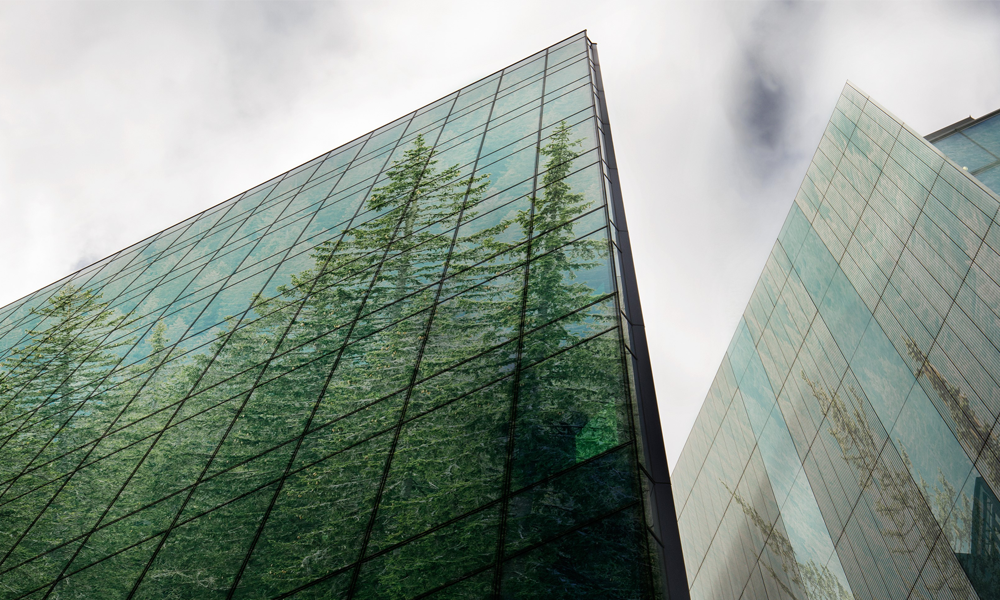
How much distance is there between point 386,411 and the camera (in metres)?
8.96

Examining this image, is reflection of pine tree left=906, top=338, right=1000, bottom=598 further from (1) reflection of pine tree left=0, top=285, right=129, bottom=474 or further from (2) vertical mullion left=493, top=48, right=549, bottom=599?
(1) reflection of pine tree left=0, top=285, right=129, bottom=474

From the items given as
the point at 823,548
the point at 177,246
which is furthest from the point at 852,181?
the point at 177,246

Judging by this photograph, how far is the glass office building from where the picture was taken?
22.0 feet

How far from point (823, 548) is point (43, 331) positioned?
23.1 metres

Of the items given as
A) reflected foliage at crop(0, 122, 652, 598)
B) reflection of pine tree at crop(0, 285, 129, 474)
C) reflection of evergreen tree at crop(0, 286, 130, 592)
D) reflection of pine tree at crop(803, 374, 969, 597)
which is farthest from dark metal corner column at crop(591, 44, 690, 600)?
reflection of pine tree at crop(0, 285, 129, 474)

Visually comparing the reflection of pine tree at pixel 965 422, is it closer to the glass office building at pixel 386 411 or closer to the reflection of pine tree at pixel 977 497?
the reflection of pine tree at pixel 977 497

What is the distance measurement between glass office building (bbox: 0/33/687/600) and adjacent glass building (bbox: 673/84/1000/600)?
577 cm

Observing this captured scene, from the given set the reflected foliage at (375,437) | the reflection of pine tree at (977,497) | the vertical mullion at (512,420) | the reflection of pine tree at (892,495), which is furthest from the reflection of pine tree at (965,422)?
the vertical mullion at (512,420)

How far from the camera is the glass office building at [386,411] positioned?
6.69 metres

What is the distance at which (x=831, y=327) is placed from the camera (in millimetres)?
14953

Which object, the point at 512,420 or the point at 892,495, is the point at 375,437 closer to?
the point at 512,420

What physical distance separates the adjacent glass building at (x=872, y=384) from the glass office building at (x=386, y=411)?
577 cm

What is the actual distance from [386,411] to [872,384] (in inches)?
402

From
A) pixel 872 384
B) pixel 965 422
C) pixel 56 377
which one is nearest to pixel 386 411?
pixel 965 422
